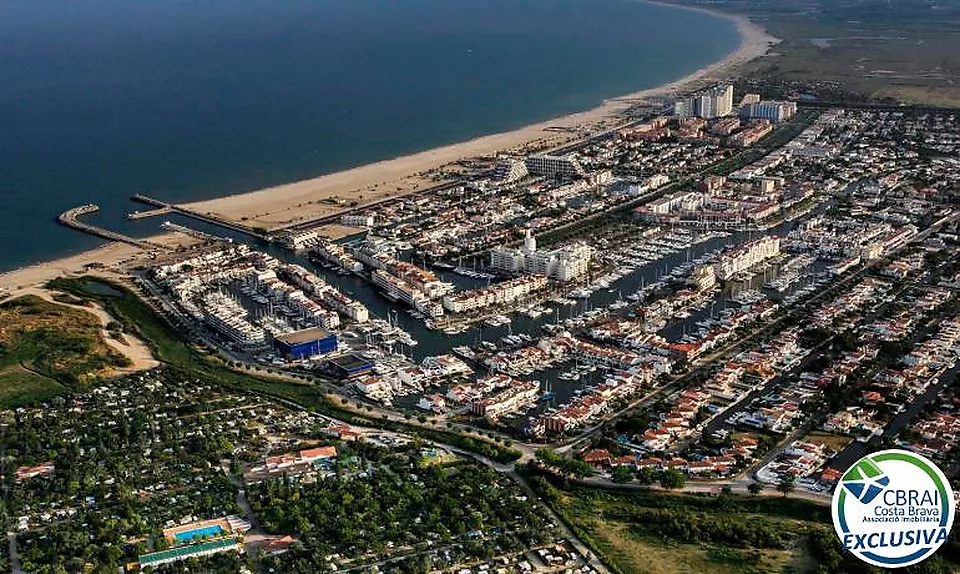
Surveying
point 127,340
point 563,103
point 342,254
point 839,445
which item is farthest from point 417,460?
point 563,103

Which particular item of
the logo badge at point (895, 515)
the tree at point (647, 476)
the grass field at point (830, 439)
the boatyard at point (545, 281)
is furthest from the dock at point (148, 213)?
the logo badge at point (895, 515)

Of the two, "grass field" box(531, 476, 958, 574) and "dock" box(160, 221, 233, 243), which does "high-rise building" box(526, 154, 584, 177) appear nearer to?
"dock" box(160, 221, 233, 243)

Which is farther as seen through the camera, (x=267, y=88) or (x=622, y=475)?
(x=267, y=88)

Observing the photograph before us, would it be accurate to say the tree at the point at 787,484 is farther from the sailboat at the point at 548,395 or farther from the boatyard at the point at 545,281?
the sailboat at the point at 548,395

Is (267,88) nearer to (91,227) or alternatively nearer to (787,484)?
(91,227)

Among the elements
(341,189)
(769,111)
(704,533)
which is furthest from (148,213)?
(769,111)

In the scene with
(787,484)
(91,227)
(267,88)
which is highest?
(267,88)
